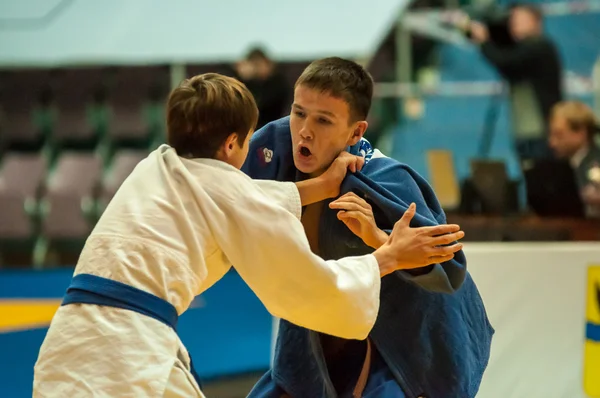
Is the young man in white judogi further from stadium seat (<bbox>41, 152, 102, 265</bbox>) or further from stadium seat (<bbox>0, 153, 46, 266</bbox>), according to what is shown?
stadium seat (<bbox>0, 153, 46, 266</bbox>)

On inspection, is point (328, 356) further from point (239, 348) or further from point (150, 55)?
point (150, 55)

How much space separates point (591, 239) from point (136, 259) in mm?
3425

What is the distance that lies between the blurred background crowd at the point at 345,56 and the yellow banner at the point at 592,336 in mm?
1033

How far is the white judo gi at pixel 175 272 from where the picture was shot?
2.08 metres

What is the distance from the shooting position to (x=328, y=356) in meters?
2.85

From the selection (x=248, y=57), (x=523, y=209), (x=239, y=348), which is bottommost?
(x=239, y=348)

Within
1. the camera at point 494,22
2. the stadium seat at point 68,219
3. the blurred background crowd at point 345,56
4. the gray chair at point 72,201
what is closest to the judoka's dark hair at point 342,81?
the blurred background crowd at point 345,56

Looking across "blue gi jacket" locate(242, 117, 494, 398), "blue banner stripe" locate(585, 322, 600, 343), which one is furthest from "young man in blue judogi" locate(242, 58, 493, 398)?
"blue banner stripe" locate(585, 322, 600, 343)

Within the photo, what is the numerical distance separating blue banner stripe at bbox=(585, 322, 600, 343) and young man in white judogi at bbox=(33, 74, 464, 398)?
177 centimetres

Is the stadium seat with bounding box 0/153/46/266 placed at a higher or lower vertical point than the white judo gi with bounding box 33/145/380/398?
lower

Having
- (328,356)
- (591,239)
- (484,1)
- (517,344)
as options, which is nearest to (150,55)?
(484,1)

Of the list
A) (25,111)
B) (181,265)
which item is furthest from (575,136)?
(25,111)

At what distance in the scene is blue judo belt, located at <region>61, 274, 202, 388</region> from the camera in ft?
6.89

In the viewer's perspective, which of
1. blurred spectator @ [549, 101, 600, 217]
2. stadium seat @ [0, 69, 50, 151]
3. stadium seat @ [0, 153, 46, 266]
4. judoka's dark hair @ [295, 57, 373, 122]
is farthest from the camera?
stadium seat @ [0, 69, 50, 151]
